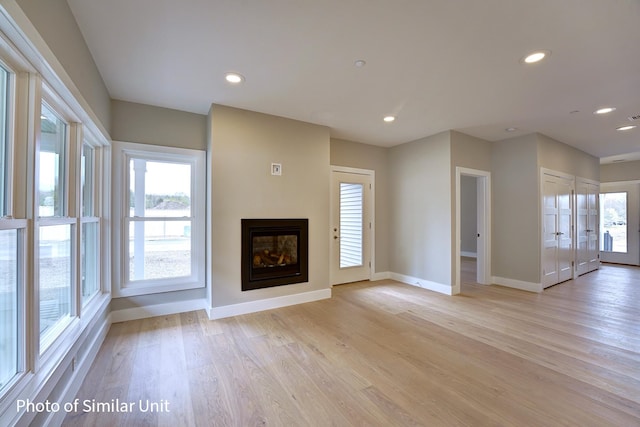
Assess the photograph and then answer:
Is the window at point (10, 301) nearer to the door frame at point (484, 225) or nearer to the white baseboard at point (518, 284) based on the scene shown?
the door frame at point (484, 225)

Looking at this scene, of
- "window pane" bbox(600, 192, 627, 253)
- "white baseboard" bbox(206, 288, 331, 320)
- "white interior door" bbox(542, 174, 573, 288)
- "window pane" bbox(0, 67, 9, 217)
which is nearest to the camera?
"window pane" bbox(0, 67, 9, 217)

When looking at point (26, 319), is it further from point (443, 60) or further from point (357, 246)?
point (357, 246)

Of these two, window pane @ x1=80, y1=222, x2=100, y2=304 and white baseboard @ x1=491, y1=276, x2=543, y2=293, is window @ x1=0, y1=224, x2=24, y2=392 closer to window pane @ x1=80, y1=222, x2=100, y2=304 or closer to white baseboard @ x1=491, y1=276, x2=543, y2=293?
window pane @ x1=80, y1=222, x2=100, y2=304

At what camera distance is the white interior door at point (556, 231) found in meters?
4.47

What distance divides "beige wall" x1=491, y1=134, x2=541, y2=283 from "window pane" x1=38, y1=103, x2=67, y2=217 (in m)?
5.83

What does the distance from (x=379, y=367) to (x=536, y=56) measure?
291 cm

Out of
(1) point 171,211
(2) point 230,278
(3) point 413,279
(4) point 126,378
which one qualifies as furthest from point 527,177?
(4) point 126,378

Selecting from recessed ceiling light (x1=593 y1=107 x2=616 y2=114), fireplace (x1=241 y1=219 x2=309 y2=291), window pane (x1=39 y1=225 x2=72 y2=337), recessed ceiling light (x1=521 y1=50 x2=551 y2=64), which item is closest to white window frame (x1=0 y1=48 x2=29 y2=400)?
window pane (x1=39 y1=225 x2=72 y2=337)

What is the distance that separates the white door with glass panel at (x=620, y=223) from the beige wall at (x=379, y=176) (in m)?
6.69

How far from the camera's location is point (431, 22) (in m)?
1.85

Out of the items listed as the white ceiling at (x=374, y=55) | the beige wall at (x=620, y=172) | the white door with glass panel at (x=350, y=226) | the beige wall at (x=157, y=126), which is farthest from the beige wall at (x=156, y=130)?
the beige wall at (x=620, y=172)

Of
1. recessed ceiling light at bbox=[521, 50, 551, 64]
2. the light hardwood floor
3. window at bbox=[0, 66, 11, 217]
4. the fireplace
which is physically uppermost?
recessed ceiling light at bbox=[521, 50, 551, 64]

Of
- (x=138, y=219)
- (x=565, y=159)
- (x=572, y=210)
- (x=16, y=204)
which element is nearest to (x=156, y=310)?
(x=138, y=219)

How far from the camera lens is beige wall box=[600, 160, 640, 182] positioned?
6701 millimetres
